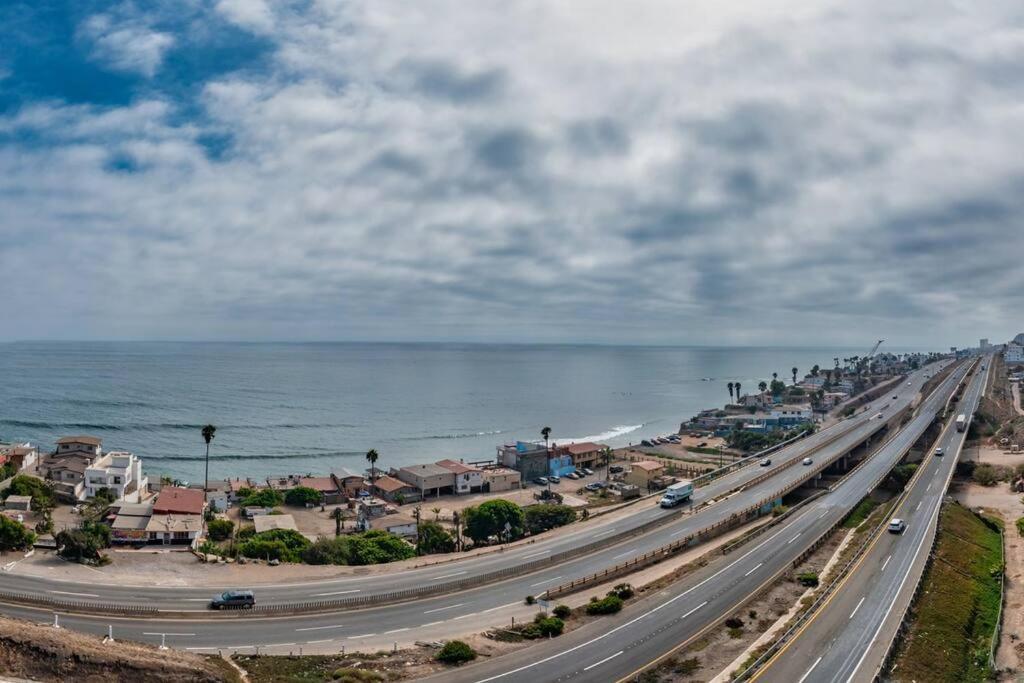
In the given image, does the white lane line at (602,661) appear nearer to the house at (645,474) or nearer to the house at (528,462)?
the house at (645,474)

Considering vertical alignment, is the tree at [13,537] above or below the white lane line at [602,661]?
above

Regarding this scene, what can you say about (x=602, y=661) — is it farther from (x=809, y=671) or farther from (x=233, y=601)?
(x=233, y=601)

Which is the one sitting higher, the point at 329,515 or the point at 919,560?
the point at 919,560

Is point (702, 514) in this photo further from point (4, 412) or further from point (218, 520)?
point (4, 412)

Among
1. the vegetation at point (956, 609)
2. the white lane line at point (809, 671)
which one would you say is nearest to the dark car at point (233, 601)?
the white lane line at point (809, 671)

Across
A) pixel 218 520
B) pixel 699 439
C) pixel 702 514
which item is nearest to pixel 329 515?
pixel 218 520

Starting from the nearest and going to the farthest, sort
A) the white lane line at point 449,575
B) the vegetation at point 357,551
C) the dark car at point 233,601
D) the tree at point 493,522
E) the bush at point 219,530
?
the dark car at point 233,601 < the white lane line at point 449,575 < the vegetation at point 357,551 < the bush at point 219,530 < the tree at point 493,522
